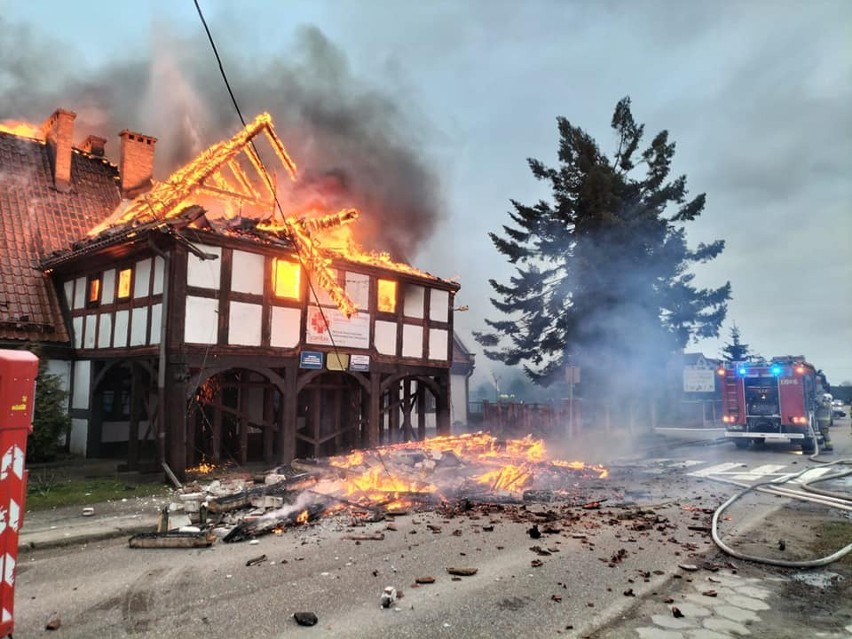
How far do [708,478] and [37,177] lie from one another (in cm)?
2168

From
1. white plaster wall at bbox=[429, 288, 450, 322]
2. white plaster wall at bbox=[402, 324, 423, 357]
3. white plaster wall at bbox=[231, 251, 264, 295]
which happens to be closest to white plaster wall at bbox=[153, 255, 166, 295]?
white plaster wall at bbox=[231, 251, 264, 295]

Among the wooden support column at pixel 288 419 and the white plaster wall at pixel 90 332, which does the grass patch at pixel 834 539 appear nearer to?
the wooden support column at pixel 288 419

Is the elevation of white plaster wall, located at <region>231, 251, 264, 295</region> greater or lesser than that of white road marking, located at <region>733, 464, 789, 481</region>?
greater

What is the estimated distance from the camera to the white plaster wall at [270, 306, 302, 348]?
1364cm

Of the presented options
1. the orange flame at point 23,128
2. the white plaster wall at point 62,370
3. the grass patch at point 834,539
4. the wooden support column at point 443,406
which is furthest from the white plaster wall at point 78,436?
the grass patch at point 834,539

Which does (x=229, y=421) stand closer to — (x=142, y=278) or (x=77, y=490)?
(x=142, y=278)

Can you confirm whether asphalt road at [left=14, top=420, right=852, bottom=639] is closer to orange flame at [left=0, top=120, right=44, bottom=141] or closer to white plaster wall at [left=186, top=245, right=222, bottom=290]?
white plaster wall at [left=186, top=245, right=222, bottom=290]

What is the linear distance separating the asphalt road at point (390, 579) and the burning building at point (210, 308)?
18.2ft

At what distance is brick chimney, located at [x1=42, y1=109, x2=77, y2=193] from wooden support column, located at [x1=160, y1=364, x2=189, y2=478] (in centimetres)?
1087

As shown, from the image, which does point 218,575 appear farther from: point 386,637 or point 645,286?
point 645,286

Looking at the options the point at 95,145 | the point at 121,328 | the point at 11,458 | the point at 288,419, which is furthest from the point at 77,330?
the point at 11,458

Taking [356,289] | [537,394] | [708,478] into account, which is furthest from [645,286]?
[537,394]

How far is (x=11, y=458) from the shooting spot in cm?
346

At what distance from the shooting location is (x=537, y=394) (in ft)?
228
